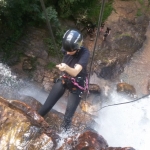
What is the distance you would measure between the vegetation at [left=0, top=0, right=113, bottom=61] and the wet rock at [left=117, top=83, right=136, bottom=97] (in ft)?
8.85

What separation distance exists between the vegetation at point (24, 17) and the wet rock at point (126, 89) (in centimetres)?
270

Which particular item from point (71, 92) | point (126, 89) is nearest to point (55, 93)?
point (71, 92)

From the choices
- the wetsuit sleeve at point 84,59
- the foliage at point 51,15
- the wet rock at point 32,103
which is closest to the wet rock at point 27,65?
the foliage at point 51,15

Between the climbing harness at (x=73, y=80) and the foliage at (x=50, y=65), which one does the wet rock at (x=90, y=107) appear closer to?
the foliage at (x=50, y=65)

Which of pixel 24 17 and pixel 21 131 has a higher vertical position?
pixel 24 17

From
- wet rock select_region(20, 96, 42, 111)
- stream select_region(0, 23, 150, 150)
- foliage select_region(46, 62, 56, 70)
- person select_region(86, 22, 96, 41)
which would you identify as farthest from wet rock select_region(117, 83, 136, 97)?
wet rock select_region(20, 96, 42, 111)

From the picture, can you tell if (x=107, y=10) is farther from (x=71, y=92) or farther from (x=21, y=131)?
(x=21, y=131)

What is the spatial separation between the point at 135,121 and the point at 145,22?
17.4 feet

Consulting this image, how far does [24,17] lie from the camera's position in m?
8.21

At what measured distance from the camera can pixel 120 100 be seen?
27.8ft

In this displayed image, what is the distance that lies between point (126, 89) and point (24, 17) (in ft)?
14.4

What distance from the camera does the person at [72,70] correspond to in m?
3.36

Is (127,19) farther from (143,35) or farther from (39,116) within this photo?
(39,116)

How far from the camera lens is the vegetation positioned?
709 centimetres
